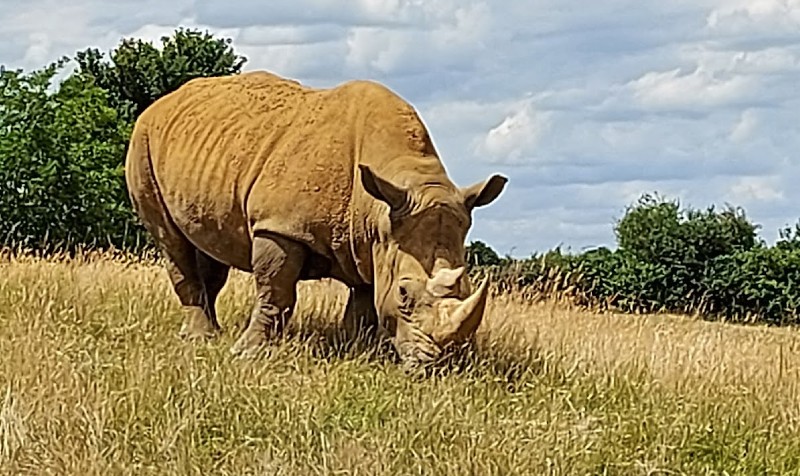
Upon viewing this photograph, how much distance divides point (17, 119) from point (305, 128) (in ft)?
69.3

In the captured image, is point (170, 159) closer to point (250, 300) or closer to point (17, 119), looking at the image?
point (250, 300)

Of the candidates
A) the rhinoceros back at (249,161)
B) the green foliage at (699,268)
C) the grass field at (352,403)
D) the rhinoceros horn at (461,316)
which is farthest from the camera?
the green foliage at (699,268)

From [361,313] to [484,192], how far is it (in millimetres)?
1595

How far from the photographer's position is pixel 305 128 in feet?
34.8

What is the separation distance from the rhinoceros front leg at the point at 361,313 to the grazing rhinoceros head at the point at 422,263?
A: 3.33 ft

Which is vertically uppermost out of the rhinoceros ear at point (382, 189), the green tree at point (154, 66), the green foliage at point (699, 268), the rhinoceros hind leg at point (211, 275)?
the green tree at point (154, 66)

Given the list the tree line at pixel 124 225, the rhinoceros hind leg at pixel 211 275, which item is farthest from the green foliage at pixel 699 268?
the rhinoceros hind leg at pixel 211 275

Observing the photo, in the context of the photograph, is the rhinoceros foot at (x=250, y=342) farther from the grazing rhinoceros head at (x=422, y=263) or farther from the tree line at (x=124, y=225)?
the tree line at (x=124, y=225)

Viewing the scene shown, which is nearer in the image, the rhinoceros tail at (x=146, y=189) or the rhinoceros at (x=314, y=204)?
the rhinoceros at (x=314, y=204)

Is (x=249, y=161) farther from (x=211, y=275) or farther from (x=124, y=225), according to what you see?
(x=124, y=225)

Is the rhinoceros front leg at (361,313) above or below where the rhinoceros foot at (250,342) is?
above

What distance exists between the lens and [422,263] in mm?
9773

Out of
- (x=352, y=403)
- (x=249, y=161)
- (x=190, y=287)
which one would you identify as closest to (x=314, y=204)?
(x=249, y=161)

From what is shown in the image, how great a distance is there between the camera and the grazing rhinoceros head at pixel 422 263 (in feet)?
31.3
